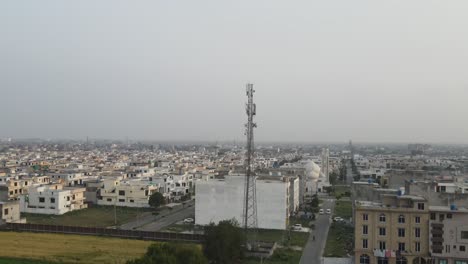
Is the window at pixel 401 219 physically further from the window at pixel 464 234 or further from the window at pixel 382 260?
the window at pixel 464 234

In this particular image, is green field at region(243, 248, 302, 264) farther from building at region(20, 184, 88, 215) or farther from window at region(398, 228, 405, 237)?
building at region(20, 184, 88, 215)

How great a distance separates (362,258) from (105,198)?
2250 centimetres

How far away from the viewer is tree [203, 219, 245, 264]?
18062 mm

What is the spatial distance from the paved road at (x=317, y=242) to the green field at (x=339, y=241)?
274mm

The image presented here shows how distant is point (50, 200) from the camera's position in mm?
32406

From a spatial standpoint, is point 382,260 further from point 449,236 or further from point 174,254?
point 174,254

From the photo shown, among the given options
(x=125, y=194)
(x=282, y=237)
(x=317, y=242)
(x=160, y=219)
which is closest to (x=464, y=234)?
(x=317, y=242)

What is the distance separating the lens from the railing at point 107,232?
22.5 m

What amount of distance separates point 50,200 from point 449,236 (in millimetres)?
24572

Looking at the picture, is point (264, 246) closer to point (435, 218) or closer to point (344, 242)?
point (344, 242)

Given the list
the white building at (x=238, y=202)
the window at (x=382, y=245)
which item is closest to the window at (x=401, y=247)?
the window at (x=382, y=245)

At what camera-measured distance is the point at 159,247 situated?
584 inches

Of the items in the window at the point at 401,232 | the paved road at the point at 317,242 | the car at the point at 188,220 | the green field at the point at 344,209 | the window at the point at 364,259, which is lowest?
the paved road at the point at 317,242

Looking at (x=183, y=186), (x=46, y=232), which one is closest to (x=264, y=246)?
(x=46, y=232)
